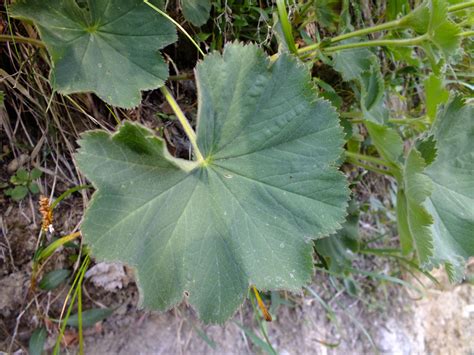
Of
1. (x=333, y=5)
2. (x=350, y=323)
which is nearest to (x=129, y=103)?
(x=333, y=5)

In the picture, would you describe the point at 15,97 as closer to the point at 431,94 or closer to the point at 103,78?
the point at 103,78

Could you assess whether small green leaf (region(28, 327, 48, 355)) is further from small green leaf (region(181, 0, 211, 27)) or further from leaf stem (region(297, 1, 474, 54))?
leaf stem (region(297, 1, 474, 54))

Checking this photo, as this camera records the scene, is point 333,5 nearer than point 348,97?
Yes

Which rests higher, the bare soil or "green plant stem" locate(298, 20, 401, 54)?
"green plant stem" locate(298, 20, 401, 54)

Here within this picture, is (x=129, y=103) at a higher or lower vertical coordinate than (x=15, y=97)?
lower

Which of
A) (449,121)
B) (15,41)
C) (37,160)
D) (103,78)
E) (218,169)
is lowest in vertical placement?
(449,121)

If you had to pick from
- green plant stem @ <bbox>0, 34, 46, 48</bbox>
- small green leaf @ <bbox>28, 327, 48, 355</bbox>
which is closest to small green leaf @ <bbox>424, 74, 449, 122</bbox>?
green plant stem @ <bbox>0, 34, 46, 48</bbox>
